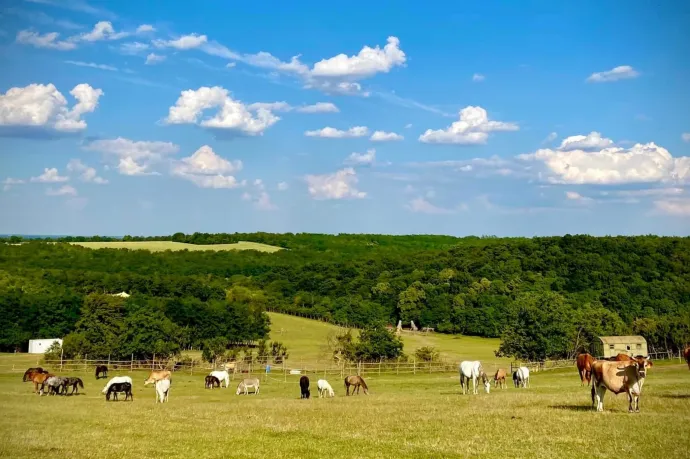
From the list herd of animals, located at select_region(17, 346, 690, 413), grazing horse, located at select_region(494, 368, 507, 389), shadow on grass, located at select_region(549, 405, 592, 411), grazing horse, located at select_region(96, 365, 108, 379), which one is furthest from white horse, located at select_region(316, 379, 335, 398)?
grazing horse, located at select_region(96, 365, 108, 379)

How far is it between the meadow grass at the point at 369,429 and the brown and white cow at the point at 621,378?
48 centimetres

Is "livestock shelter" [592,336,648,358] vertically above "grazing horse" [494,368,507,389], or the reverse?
"grazing horse" [494,368,507,389]

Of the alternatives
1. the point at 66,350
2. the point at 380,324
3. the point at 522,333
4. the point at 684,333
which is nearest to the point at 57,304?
the point at 66,350

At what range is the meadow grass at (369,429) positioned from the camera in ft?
49.6

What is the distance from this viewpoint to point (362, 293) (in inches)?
5364

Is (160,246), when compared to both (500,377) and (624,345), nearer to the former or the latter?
(624,345)

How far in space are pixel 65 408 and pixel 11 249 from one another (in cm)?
13590

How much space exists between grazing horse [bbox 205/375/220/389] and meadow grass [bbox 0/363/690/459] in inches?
638

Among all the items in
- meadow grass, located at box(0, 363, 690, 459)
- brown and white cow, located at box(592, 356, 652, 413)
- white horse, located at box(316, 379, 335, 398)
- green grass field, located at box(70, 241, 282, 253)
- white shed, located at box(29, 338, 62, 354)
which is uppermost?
green grass field, located at box(70, 241, 282, 253)

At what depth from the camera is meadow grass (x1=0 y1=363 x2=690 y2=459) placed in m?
15.1

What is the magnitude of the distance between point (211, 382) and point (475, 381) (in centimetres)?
1872

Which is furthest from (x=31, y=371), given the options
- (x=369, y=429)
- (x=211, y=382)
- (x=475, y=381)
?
(x=369, y=429)

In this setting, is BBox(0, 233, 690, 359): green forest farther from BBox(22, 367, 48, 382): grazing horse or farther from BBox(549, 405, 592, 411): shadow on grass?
BBox(549, 405, 592, 411): shadow on grass

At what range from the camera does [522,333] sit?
73750 mm
